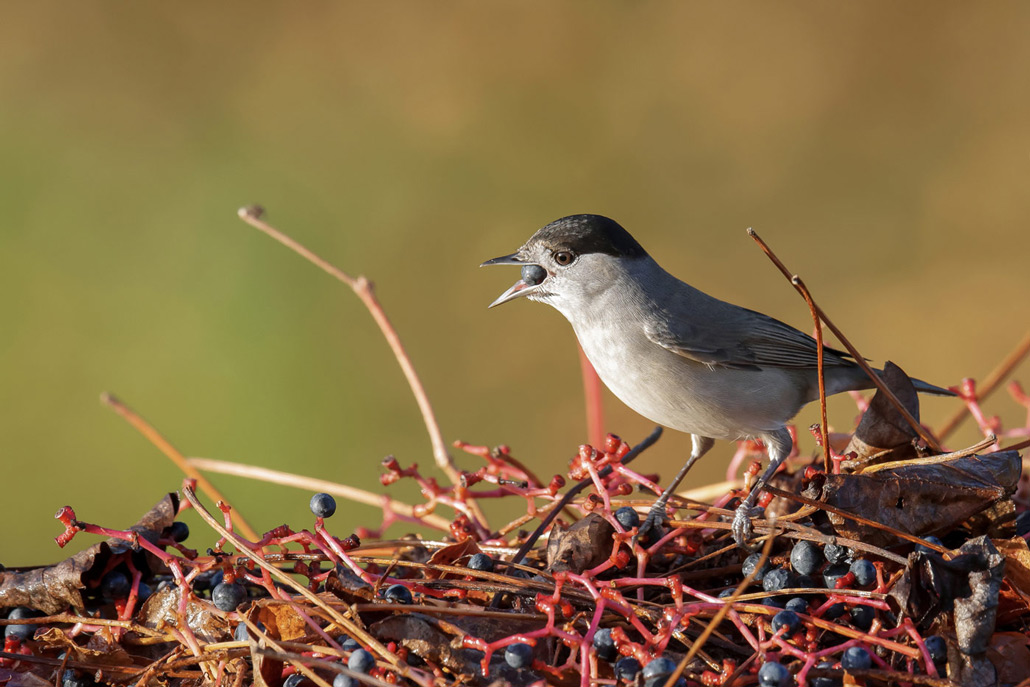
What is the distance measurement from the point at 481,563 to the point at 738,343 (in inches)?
39.7

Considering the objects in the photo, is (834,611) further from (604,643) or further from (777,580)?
(604,643)

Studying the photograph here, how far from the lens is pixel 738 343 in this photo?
2.27 m

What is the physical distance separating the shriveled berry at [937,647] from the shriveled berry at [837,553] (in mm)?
195

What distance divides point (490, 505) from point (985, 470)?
3509mm

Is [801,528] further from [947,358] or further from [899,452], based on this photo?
[947,358]

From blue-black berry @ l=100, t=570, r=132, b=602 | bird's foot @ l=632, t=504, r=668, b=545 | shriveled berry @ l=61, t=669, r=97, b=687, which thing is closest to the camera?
shriveled berry @ l=61, t=669, r=97, b=687

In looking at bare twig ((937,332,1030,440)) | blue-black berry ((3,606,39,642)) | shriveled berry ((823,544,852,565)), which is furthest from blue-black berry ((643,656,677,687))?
bare twig ((937,332,1030,440))

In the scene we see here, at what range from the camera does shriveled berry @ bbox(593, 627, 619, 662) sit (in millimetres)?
1323

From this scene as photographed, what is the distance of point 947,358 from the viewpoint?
4.85 m

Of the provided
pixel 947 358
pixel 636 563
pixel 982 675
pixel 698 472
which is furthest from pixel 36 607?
pixel 947 358

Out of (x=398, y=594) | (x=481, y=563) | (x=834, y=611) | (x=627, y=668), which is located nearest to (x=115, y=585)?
(x=398, y=594)

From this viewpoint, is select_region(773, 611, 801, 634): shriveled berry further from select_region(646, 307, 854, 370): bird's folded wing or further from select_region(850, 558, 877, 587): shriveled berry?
select_region(646, 307, 854, 370): bird's folded wing

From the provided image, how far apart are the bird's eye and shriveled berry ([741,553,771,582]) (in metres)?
0.87

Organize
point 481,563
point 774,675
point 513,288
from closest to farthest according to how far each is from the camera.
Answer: point 774,675
point 481,563
point 513,288
